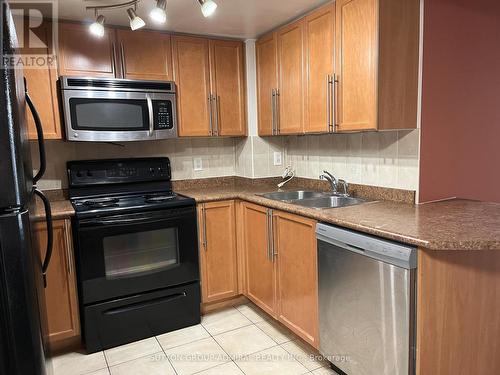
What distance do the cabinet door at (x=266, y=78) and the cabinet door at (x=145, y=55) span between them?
2.38 feet

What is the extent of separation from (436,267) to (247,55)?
7.56ft

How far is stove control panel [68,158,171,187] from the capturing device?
2.73 m

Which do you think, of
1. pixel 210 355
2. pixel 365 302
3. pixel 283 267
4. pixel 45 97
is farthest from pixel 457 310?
pixel 45 97

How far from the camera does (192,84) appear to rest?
293cm

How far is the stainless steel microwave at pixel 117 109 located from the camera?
246 cm

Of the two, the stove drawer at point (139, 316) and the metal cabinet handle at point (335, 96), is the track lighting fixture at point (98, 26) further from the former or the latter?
the stove drawer at point (139, 316)

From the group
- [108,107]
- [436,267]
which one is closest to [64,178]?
[108,107]

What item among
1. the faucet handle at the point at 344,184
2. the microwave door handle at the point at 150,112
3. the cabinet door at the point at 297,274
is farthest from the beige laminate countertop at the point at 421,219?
the microwave door handle at the point at 150,112

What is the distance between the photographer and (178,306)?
8.63ft

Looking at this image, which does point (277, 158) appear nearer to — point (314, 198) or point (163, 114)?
point (314, 198)

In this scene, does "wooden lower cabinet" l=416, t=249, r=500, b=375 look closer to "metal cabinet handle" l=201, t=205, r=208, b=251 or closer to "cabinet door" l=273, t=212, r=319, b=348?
"cabinet door" l=273, t=212, r=319, b=348

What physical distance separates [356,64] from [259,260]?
148cm

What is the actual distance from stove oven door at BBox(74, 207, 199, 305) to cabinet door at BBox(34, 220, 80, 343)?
6cm

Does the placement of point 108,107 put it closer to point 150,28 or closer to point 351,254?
point 150,28
